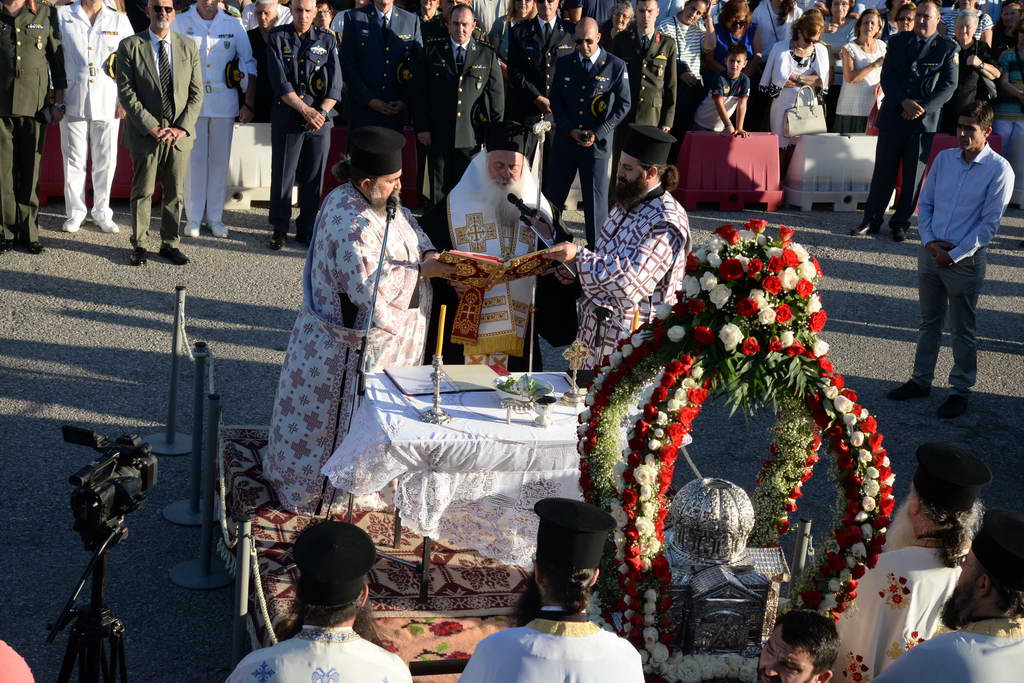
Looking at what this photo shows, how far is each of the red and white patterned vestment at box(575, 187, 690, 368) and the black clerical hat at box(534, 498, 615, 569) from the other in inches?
111

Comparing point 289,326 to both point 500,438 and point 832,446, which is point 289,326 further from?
point 832,446

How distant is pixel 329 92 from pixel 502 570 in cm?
687

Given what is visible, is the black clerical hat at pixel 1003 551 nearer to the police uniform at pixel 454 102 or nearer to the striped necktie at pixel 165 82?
the striped necktie at pixel 165 82

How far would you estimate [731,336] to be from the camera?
16.0 feet

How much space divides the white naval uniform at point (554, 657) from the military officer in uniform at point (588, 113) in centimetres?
919

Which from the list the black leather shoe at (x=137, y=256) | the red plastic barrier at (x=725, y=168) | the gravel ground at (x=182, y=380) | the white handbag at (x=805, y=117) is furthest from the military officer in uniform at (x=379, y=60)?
the white handbag at (x=805, y=117)

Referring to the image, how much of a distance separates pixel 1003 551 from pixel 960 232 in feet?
18.2

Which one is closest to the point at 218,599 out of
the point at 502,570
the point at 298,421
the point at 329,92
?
the point at 298,421

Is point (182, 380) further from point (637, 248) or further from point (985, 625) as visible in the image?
point (985, 625)

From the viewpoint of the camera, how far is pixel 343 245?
6.62m

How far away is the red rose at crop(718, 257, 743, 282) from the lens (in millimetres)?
4887

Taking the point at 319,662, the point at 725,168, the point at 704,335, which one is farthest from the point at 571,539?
the point at 725,168

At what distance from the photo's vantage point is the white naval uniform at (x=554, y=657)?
376 cm

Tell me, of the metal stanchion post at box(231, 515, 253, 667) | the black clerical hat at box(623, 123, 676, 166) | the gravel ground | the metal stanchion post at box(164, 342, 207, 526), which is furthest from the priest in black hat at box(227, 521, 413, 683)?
the black clerical hat at box(623, 123, 676, 166)
